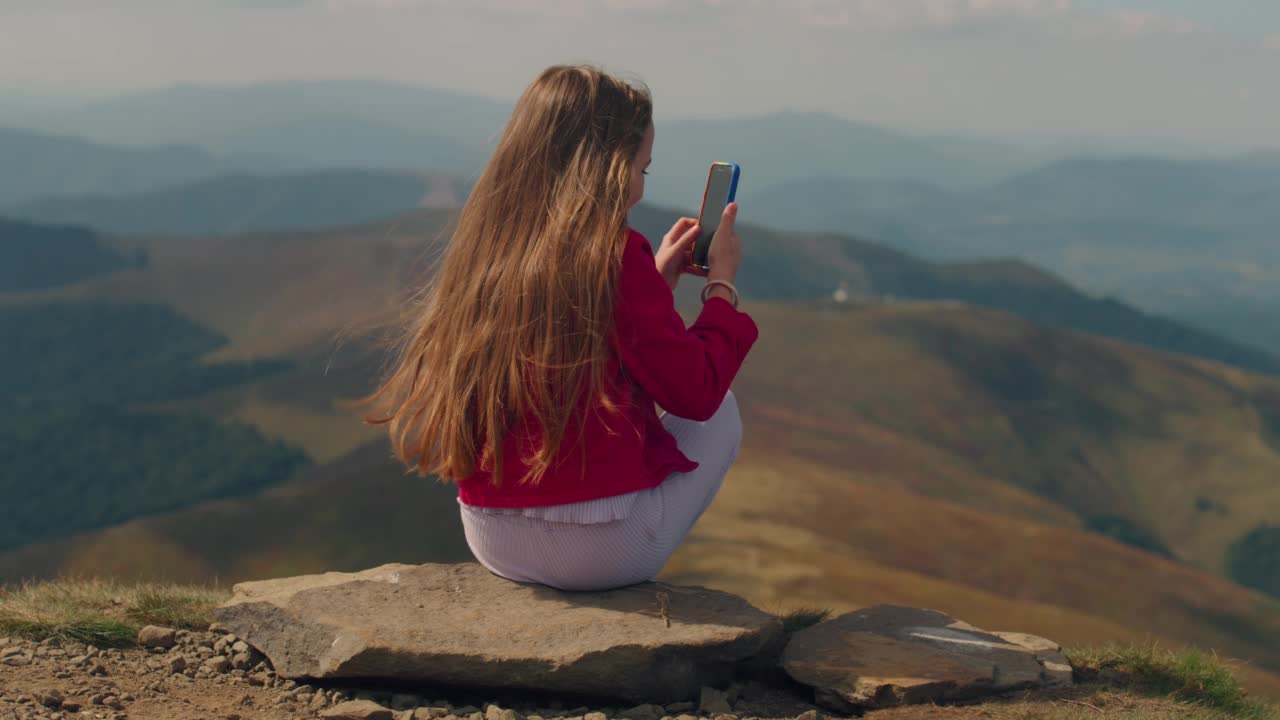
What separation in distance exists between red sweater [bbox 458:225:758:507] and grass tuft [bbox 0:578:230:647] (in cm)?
274

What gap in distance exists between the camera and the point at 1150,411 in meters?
172

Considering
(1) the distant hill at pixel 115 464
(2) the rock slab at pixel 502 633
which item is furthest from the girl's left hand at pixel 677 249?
(1) the distant hill at pixel 115 464

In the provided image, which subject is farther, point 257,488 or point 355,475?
point 257,488

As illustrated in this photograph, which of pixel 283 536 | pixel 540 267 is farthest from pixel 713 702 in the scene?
pixel 283 536

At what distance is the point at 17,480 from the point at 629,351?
498 feet

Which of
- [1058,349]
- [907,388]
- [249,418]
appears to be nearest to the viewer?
[249,418]

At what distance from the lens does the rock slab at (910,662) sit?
7066 mm

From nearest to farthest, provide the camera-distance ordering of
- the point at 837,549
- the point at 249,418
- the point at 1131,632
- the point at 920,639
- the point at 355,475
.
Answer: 1. the point at 920,639
2. the point at 1131,632
3. the point at 837,549
4. the point at 355,475
5. the point at 249,418

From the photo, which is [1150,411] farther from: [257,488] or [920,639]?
[920,639]

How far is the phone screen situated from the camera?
700cm

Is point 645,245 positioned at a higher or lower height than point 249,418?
higher

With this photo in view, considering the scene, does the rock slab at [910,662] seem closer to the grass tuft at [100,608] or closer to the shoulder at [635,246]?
the shoulder at [635,246]

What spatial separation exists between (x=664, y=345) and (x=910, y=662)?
285 cm

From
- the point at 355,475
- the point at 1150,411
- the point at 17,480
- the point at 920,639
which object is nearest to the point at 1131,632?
the point at 355,475
